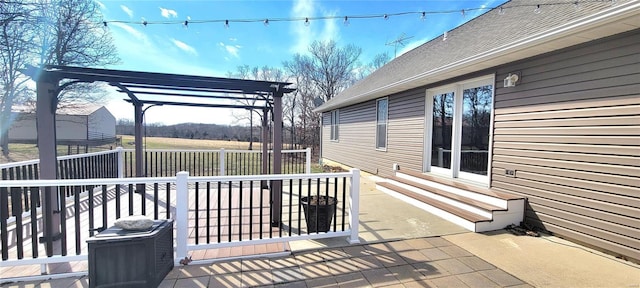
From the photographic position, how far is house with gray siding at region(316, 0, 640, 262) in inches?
106

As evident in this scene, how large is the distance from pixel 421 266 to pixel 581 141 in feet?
7.96

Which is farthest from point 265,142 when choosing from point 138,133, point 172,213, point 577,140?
point 577,140

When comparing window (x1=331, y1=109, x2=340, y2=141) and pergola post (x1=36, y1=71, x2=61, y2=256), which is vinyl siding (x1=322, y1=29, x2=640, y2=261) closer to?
pergola post (x1=36, y1=71, x2=61, y2=256)

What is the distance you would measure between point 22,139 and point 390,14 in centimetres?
2768

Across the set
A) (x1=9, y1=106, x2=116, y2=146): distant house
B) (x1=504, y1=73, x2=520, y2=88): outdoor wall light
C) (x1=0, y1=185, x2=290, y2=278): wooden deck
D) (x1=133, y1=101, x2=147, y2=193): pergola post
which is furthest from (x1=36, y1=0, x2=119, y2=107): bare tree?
(x1=504, y1=73, x2=520, y2=88): outdoor wall light

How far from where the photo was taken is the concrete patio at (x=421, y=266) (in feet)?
7.28

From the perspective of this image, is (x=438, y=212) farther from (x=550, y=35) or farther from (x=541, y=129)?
(x=550, y=35)

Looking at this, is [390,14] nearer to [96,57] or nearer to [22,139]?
[96,57]

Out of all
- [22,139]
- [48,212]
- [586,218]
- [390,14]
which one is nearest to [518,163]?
[586,218]

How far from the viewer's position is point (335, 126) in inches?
438

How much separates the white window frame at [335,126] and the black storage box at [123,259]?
8979mm

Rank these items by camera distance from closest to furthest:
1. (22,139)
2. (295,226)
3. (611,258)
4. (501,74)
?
(611,258)
(295,226)
(501,74)
(22,139)

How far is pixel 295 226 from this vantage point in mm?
3549

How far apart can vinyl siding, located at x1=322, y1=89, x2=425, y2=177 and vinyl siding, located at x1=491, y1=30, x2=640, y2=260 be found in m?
2.09
